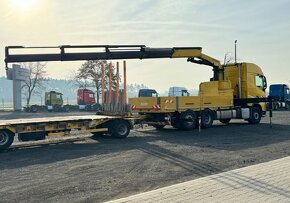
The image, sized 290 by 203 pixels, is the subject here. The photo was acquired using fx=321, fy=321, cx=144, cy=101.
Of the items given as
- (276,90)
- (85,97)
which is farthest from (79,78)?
(276,90)

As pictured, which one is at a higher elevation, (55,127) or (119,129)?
(55,127)

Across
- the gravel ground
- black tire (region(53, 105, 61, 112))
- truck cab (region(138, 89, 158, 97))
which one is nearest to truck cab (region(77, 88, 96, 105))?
black tire (region(53, 105, 61, 112))

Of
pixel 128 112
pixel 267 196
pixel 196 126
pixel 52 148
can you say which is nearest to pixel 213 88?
pixel 196 126

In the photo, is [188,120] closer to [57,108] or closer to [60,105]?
[57,108]

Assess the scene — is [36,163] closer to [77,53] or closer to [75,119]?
[75,119]

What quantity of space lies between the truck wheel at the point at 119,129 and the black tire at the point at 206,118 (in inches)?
212

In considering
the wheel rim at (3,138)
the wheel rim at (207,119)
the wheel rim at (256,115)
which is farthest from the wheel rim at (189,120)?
the wheel rim at (3,138)

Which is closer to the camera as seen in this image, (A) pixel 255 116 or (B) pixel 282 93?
(A) pixel 255 116

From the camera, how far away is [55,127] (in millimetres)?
12430

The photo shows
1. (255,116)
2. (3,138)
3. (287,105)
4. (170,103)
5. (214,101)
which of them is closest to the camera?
(3,138)

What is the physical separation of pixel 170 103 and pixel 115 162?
8.03 m

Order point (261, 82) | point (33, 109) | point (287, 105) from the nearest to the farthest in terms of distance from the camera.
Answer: point (261, 82), point (287, 105), point (33, 109)

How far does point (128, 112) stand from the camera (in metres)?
14.9

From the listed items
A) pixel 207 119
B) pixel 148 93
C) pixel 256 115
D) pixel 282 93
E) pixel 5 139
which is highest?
pixel 148 93
